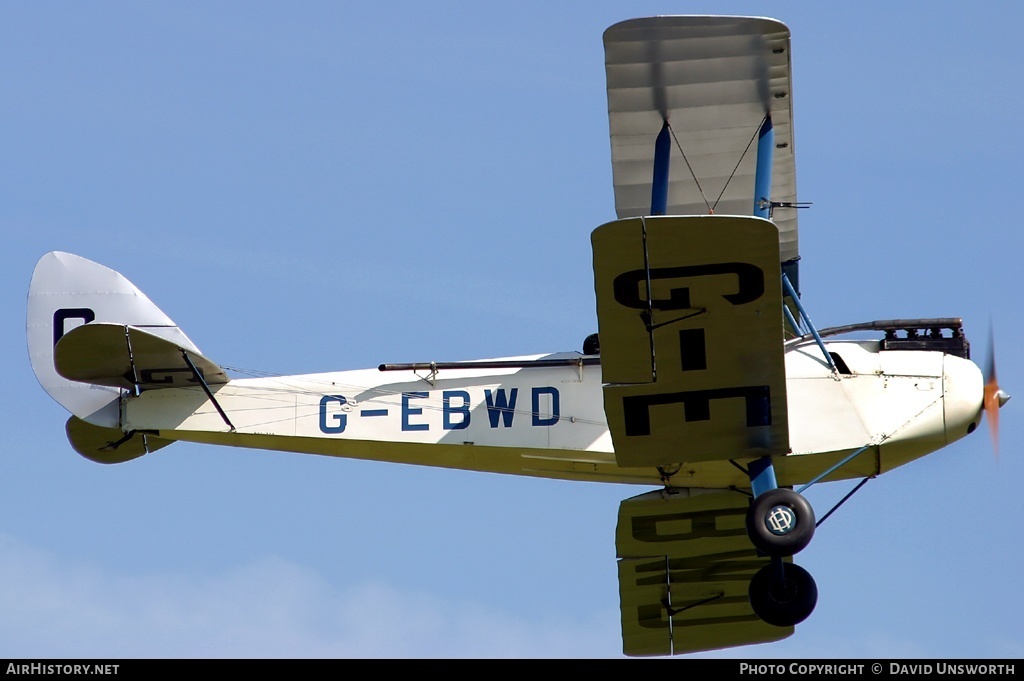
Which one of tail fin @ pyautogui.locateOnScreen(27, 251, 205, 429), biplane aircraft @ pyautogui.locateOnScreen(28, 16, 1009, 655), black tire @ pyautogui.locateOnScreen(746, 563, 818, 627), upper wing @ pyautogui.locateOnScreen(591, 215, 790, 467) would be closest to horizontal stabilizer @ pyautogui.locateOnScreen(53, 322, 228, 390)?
biplane aircraft @ pyautogui.locateOnScreen(28, 16, 1009, 655)

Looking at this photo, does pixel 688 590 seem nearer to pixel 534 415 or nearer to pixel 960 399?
pixel 534 415

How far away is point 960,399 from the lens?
1005 centimetres

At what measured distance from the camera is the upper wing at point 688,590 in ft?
38.1

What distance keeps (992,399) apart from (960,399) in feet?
0.93

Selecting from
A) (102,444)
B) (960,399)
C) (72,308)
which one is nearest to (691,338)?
(960,399)

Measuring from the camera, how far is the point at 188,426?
10789 millimetres

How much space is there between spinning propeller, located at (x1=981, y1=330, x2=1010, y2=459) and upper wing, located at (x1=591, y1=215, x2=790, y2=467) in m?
1.51

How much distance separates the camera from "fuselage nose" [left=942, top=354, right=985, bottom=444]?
33.0 feet

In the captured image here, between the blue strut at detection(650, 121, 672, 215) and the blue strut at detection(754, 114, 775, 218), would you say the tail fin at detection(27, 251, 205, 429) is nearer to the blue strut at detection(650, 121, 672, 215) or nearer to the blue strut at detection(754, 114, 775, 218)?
the blue strut at detection(650, 121, 672, 215)

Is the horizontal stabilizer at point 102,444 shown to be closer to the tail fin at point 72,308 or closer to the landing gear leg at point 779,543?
the tail fin at point 72,308
